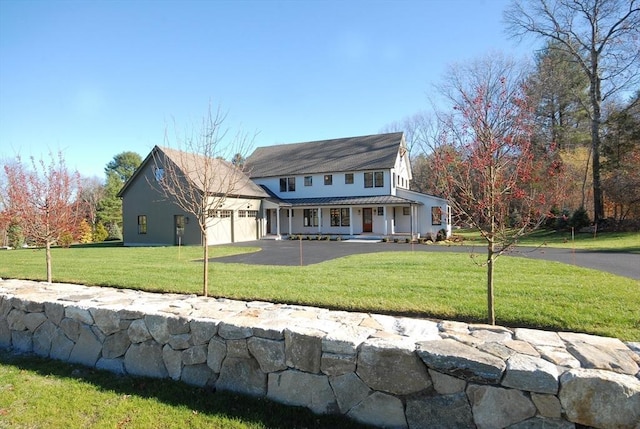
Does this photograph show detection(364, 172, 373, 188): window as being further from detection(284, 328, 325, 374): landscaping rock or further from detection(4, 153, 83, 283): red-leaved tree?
detection(284, 328, 325, 374): landscaping rock

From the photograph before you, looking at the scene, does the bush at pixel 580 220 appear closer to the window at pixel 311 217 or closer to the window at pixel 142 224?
the window at pixel 311 217

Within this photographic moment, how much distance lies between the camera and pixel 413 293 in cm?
675

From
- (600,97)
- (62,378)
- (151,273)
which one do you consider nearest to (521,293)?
(62,378)

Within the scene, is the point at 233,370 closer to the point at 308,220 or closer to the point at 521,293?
the point at 521,293

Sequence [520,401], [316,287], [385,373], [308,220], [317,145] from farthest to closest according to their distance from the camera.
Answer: [317,145] < [308,220] < [316,287] < [385,373] < [520,401]

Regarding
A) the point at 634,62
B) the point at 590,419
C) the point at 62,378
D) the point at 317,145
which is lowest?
the point at 62,378

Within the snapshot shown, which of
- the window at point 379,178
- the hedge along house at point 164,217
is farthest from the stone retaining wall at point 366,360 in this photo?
the window at point 379,178

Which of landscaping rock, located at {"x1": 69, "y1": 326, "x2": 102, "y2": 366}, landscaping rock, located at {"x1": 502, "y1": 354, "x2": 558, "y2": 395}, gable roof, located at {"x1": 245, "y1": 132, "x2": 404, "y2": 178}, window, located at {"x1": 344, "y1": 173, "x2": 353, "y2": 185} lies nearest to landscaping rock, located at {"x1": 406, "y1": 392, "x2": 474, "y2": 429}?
landscaping rock, located at {"x1": 502, "y1": 354, "x2": 558, "y2": 395}

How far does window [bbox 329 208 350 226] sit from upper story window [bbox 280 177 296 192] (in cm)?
438

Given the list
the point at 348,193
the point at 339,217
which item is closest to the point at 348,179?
the point at 348,193

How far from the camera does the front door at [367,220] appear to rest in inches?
1133

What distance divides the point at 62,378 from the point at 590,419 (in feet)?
16.8

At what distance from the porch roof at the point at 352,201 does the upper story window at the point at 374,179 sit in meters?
0.98

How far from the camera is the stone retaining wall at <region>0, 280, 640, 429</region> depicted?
2631 millimetres
